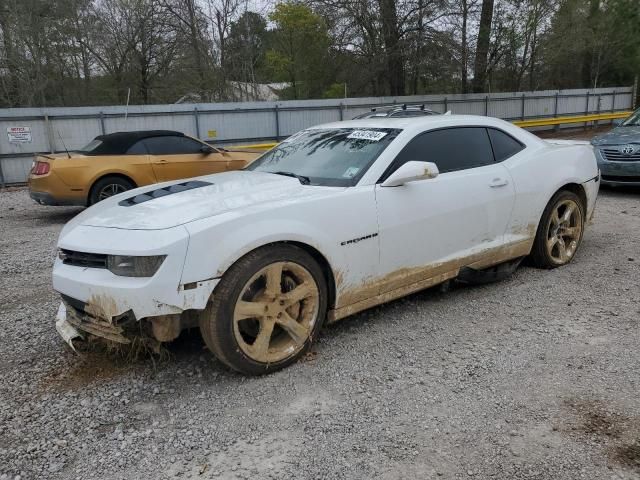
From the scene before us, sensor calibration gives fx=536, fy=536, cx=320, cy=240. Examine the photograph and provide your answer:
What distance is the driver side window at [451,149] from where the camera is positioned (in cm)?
402

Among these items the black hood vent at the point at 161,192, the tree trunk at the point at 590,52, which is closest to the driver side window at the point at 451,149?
the black hood vent at the point at 161,192

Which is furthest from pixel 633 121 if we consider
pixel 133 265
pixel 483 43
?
pixel 483 43

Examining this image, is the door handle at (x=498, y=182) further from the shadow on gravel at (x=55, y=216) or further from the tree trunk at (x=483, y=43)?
the tree trunk at (x=483, y=43)

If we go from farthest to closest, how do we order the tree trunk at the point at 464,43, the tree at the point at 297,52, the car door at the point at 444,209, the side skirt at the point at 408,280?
the tree at the point at 297,52
the tree trunk at the point at 464,43
the car door at the point at 444,209
the side skirt at the point at 408,280

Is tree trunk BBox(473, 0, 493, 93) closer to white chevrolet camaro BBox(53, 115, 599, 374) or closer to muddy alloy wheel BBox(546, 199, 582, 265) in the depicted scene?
muddy alloy wheel BBox(546, 199, 582, 265)

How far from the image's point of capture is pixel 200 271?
290cm

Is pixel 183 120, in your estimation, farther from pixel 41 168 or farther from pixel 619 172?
pixel 619 172

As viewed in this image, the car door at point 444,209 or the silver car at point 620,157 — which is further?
the silver car at point 620,157

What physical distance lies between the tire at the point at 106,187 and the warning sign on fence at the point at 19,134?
6178 mm

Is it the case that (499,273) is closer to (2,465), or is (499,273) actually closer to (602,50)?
(2,465)

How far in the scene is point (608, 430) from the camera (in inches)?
104

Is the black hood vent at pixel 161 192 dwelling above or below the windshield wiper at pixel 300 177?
below

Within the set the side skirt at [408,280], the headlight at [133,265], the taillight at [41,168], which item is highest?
the taillight at [41,168]

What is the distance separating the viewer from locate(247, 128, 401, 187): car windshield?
150 inches
